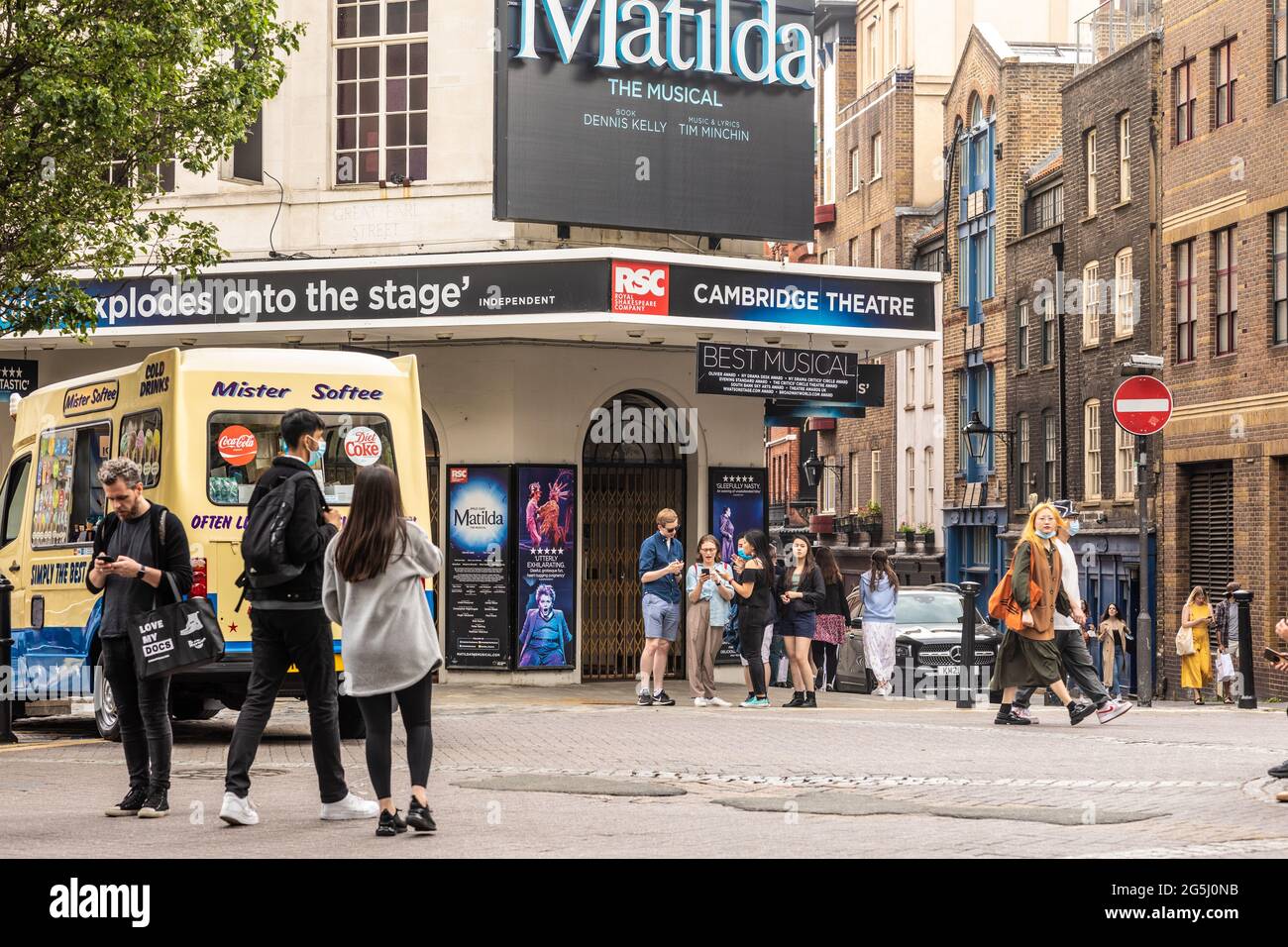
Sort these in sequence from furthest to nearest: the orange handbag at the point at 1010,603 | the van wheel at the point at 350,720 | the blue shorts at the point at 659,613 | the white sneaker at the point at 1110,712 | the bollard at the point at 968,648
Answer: the bollard at the point at 968,648 → the blue shorts at the point at 659,613 → the white sneaker at the point at 1110,712 → the orange handbag at the point at 1010,603 → the van wheel at the point at 350,720

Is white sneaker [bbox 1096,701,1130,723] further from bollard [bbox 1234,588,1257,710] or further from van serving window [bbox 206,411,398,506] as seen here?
van serving window [bbox 206,411,398,506]

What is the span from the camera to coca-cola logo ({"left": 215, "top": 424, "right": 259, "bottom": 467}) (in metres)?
14.0

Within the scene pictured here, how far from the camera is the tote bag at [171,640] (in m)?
9.61

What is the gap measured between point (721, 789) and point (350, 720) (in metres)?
4.38

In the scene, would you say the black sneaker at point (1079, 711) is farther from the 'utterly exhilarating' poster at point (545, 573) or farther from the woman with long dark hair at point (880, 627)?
the 'utterly exhilarating' poster at point (545, 573)

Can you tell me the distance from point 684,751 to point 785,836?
14.9ft

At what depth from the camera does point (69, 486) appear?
15.0 metres

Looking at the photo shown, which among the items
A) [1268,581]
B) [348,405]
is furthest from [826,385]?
[1268,581]

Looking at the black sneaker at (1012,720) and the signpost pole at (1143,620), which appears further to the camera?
the signpost pole at (1143,620)

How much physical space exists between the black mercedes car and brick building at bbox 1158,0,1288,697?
6.56 m

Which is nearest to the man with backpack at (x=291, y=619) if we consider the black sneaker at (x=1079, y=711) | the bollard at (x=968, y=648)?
the black sneaker at (x=1079, y=711)

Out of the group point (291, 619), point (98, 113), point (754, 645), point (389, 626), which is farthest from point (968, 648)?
point (389, 626)

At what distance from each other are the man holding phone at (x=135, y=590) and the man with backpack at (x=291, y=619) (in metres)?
0.66
